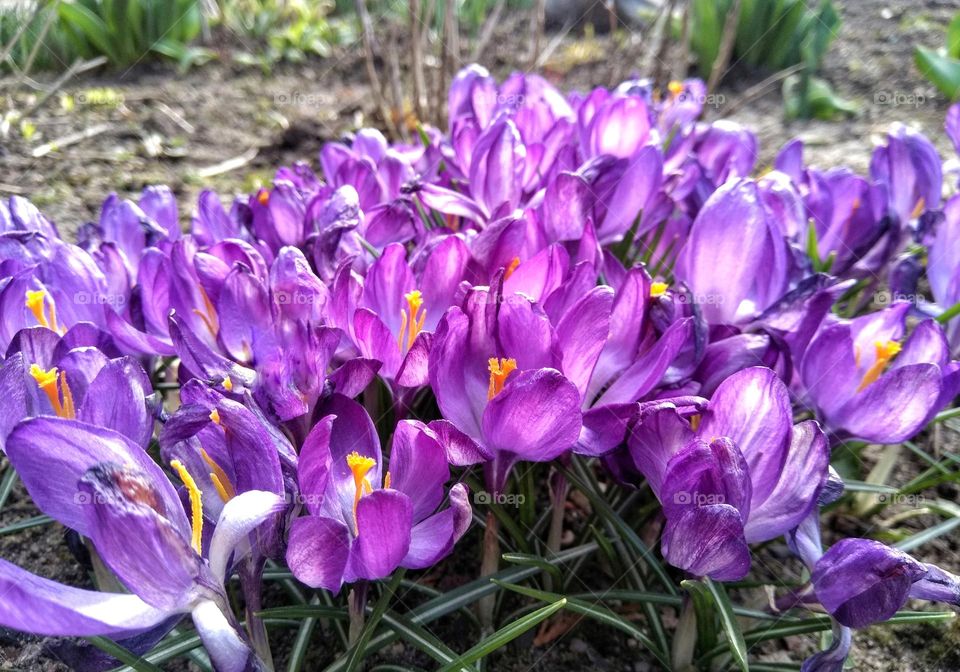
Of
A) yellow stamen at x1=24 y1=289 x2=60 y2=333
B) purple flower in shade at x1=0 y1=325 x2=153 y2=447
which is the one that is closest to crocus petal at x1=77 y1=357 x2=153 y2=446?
purple flower in shade at x1=0 y1=325 x2=153 y2=447

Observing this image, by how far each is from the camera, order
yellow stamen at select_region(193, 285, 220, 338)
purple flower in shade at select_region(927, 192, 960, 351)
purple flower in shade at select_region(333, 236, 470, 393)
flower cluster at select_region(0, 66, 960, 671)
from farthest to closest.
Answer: purple flower in shade at select_region(927, 192, 960, 351) → yellow stamen at select_region(193, 285, 220, 338) → purple flower in shade at select_region(333, 236, 470, 393) → flower cluster at select_region(0, 66, 960, 671)

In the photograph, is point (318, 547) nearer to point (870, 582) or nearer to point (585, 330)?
point (585, 330)

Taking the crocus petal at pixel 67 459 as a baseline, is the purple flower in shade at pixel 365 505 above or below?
below

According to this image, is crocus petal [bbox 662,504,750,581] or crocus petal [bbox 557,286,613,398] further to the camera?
crocus petal [bbox 557,286,613,398]

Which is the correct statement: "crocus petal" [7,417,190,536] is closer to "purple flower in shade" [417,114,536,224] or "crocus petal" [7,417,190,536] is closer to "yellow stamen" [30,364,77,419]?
"yellow stamen" [30,364,77,419]

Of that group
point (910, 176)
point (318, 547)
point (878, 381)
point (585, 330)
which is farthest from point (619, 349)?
point (910, 176)

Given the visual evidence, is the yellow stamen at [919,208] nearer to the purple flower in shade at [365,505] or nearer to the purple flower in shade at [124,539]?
the purple flower in shade at [365,505]

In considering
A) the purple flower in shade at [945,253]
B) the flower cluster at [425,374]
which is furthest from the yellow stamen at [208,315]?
the purple flower in shade at [945,253]
